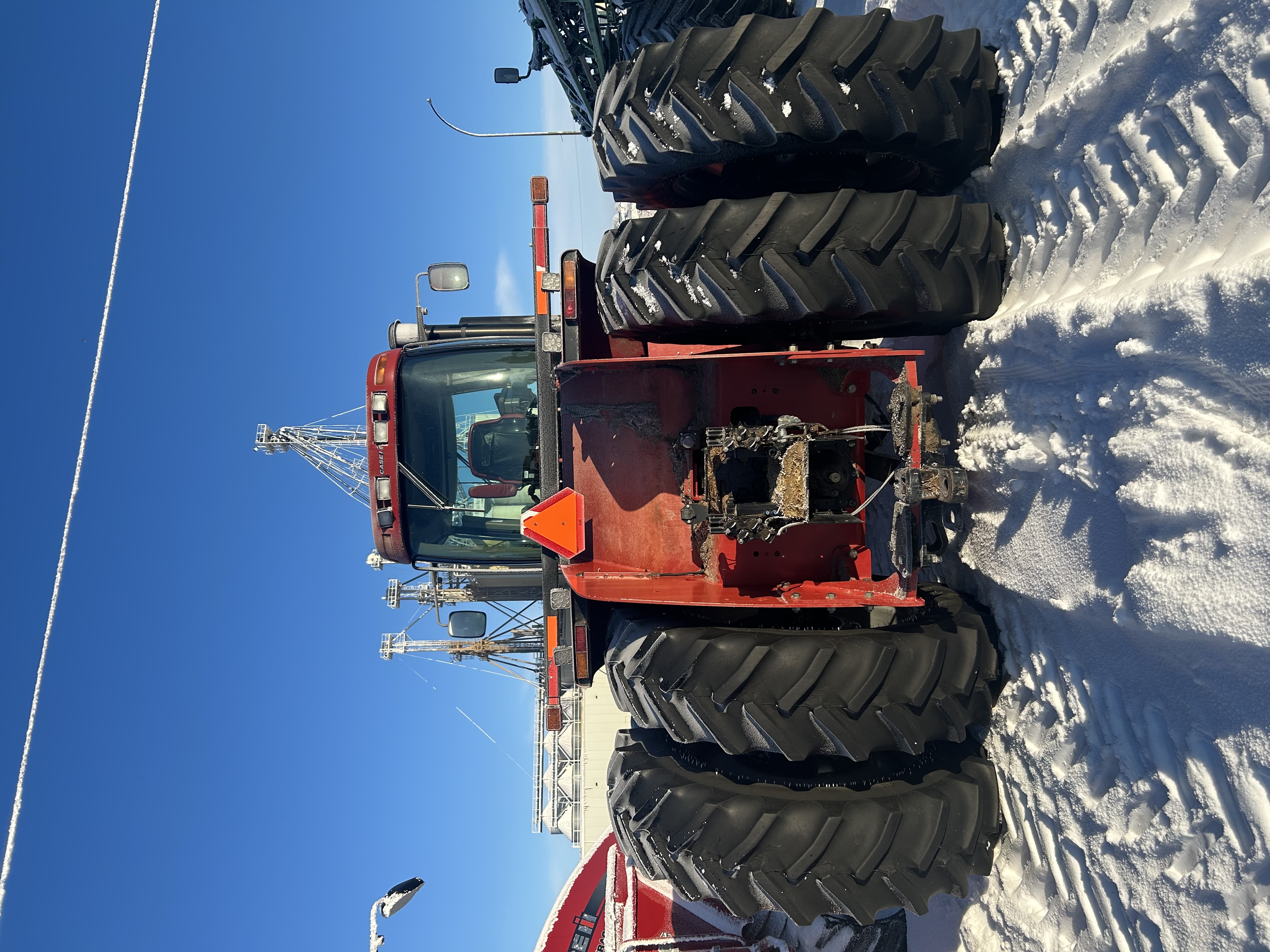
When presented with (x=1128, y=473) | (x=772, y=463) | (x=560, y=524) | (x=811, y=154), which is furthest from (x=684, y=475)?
(x=1128, y=473)

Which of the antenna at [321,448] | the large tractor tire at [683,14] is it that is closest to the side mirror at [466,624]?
the antenna at [321,448]

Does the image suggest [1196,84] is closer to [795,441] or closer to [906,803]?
[795,441]

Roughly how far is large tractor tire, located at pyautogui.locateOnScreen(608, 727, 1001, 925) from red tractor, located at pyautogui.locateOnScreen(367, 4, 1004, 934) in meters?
0.01

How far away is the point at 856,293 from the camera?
315cm

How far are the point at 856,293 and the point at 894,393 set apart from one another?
469 millimetres

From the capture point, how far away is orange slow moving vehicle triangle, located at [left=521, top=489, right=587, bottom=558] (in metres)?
3.83

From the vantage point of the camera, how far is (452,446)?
14.2 ft

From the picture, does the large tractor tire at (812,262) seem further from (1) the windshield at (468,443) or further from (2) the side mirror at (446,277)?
(2) the side mirror at (446,277)

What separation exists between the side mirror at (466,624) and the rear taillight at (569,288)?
11.0ft

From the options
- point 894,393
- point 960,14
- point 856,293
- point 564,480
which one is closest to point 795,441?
point 894,393

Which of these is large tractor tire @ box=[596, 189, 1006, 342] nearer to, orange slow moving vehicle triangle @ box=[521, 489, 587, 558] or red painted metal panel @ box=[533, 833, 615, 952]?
orange slow moving vehicle triangle @ box=[521, 489, 587, 558]

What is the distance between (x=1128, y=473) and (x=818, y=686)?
144cm

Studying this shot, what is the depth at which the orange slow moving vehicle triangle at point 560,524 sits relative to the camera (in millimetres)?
3830

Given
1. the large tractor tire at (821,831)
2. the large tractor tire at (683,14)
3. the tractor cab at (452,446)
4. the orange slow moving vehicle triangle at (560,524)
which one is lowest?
the large tractor tire at (821,831)
